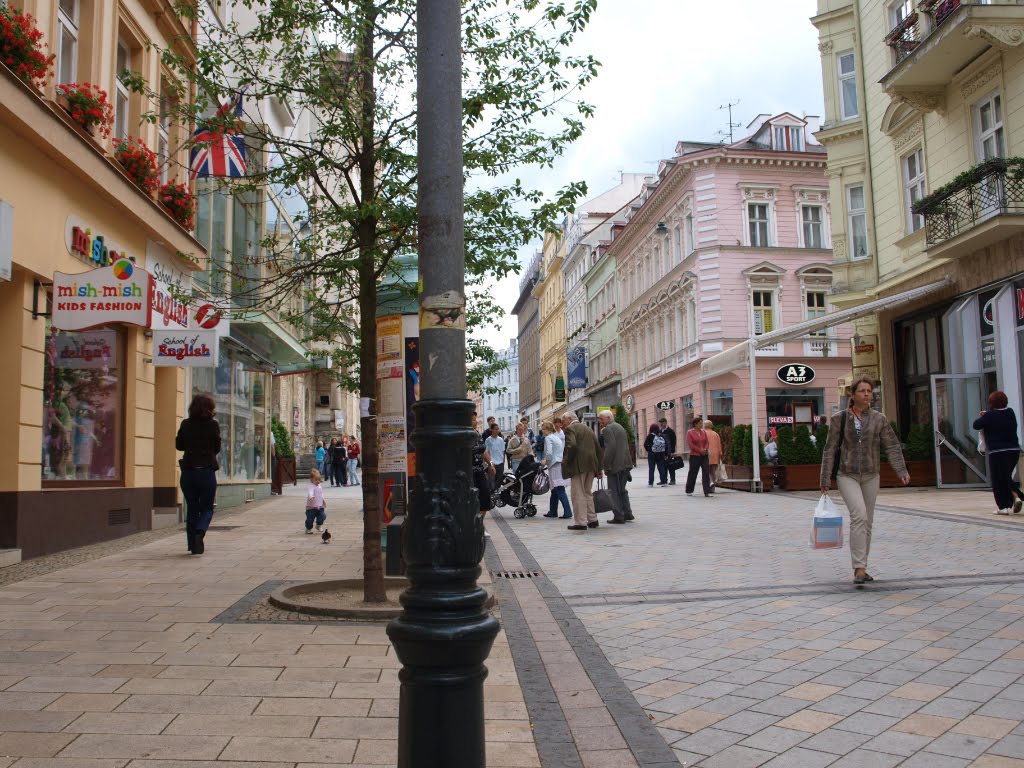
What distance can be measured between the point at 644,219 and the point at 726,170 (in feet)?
29.0

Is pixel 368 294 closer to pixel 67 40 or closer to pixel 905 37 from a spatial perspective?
pixel 67 40

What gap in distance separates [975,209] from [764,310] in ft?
73.9

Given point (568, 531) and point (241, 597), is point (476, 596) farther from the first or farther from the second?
point (568, 531)

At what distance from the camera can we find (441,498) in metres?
3.01

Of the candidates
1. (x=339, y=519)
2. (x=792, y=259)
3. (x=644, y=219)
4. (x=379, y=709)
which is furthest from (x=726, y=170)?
(x=379, y=709)

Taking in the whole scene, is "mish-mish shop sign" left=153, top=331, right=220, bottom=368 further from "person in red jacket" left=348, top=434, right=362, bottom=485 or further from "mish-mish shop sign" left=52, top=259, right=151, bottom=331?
"person in red jacket" left=348, top=434, right=362, bottom=485

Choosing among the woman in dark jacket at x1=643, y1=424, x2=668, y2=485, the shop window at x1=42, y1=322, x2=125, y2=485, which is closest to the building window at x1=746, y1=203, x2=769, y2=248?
the woman in dark jacket at x1=643, y1=424, x2=668, y2=485

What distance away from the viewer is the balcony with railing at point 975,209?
1636 cm

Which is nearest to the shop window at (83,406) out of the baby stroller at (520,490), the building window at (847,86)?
the baby stroller at (520,490)

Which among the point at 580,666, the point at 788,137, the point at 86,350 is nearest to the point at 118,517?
the point at 86,350

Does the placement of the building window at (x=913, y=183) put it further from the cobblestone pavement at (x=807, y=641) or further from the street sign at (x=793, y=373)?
the cobblestone pavement at (x=807, y=641)

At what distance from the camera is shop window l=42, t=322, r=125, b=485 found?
11.0m

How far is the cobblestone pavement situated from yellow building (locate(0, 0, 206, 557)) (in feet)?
17.5

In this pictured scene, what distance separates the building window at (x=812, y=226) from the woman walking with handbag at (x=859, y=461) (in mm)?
34252
